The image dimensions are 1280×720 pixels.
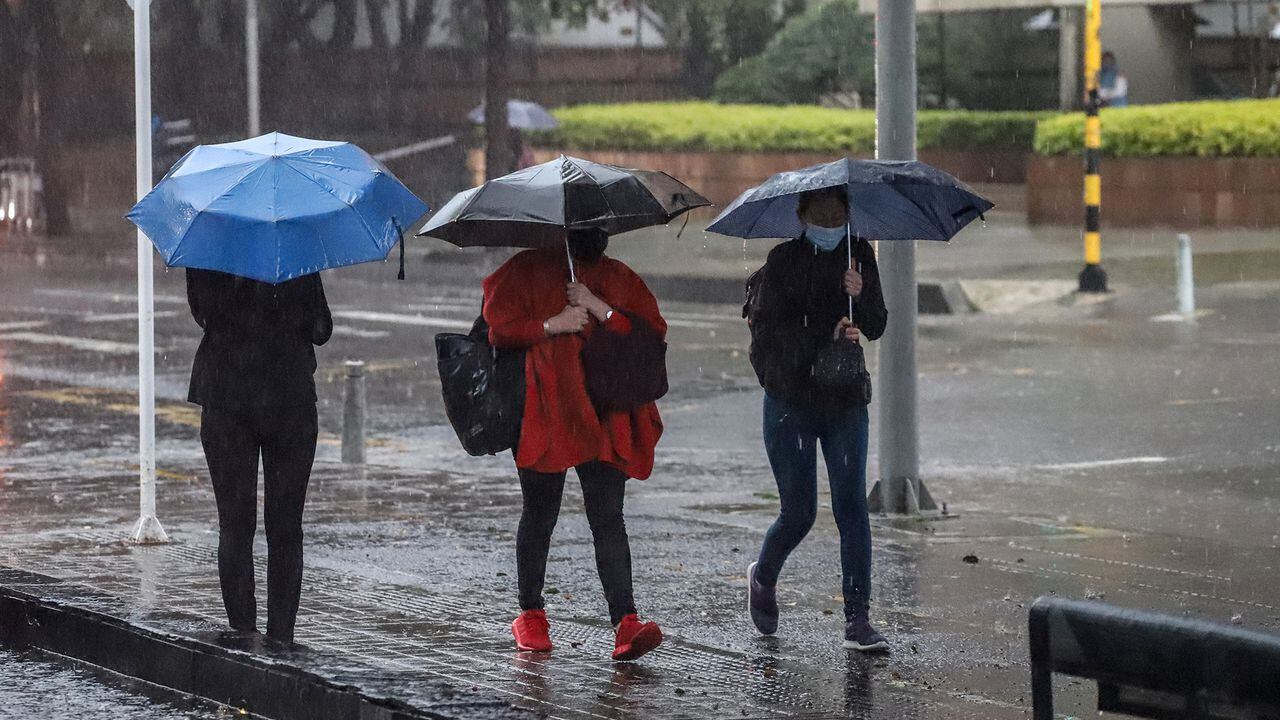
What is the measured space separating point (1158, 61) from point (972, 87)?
11.6 feet

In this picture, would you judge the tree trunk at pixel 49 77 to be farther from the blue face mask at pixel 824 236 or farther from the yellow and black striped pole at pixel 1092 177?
the blue face mask at pixel 824 236

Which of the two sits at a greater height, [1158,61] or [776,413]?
[1158,61]

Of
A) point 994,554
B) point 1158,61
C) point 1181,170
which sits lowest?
point 994,554

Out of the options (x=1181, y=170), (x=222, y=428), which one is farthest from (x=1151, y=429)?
(x=1181, y=170)

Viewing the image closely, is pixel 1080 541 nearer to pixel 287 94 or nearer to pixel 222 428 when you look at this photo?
pixel 222 428

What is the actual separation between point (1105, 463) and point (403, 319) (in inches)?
426

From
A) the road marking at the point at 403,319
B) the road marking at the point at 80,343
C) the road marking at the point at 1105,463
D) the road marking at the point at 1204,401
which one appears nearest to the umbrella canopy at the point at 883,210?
the road marking at the point at 1105,463

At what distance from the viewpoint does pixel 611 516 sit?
7.44 metres

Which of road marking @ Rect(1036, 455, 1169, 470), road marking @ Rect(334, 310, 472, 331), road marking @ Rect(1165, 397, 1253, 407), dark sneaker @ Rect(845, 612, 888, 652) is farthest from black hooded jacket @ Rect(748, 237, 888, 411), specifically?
road marking @ Rect(334, 310, 472, 331)

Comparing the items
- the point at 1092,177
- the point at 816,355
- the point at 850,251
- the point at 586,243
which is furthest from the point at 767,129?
the point at 586,243

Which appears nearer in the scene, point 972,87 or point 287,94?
point 972,87

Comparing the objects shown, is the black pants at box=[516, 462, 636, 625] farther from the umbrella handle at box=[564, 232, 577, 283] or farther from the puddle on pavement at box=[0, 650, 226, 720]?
the puddle on pavement at box=[0, 650, 226, 720]

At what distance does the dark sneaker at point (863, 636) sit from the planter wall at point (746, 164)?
2621cm

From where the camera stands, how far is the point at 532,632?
7551 millimetres
